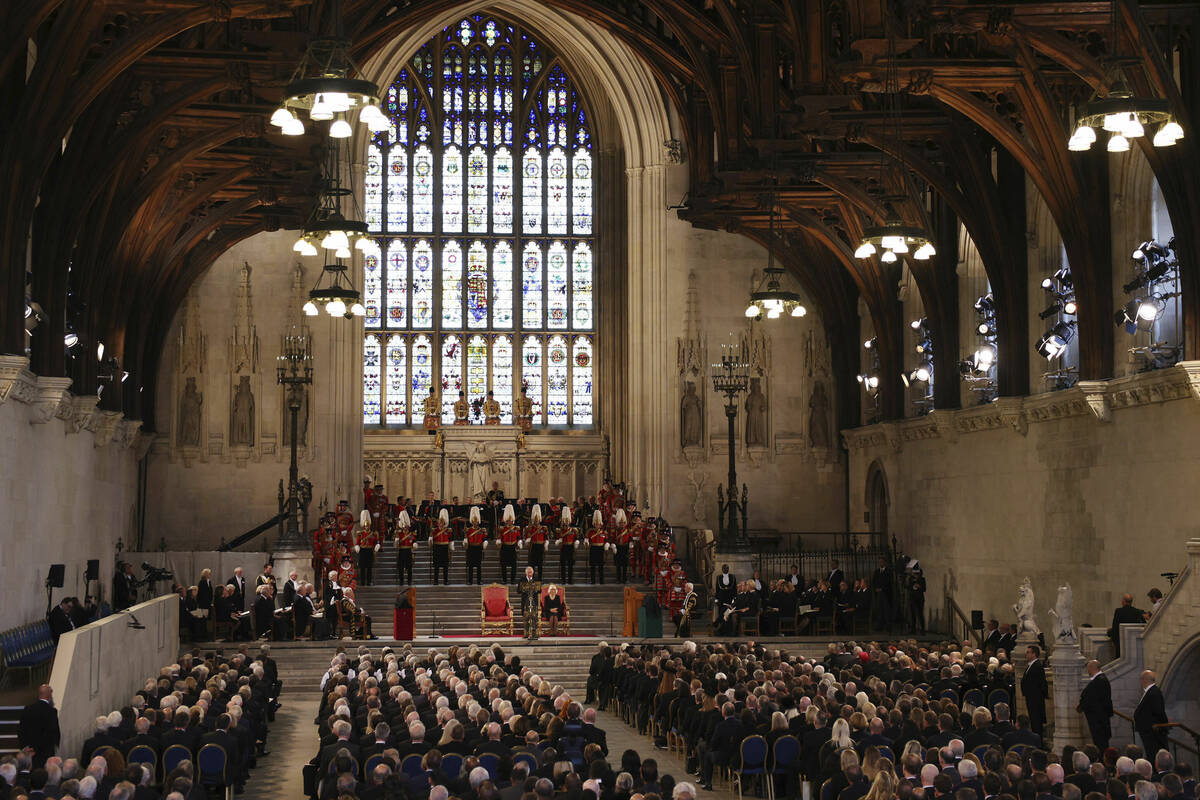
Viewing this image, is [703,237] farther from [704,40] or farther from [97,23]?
[97,23]

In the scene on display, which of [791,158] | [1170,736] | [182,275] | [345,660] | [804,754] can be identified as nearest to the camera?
[804,754]

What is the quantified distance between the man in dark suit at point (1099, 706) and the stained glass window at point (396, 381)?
86.5ft

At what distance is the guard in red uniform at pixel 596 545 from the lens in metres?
33.7

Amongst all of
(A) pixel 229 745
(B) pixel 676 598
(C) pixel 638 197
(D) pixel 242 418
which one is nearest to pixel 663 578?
(B) pixel 676 598

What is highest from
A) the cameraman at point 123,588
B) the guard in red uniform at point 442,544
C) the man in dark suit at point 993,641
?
the guard in red uniform at point 442,544

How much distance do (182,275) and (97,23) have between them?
16.4 m

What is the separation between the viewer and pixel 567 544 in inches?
1326

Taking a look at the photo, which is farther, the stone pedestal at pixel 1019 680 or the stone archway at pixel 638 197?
the stone archway at pixel 638 197

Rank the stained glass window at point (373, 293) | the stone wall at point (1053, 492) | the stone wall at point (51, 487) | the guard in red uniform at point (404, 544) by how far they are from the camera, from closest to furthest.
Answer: the stone wall at point (1053, 492), the stone wall at point (51, 487), the guard in red uniform at point (404, 544), the stained glass window at point (373, 293)

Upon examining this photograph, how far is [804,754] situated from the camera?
16.6m

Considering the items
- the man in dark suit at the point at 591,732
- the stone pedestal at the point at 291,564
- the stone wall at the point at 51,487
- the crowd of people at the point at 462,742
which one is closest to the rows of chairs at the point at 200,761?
the crowd of people at the point at 462,742

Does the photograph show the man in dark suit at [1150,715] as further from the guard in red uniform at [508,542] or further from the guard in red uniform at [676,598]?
the guard in red uniform at [508,542]

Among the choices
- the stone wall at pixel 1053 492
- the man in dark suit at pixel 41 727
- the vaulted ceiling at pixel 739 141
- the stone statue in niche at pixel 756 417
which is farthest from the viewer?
the stone statue in niche at pixel 756 417

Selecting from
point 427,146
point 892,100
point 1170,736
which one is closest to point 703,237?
point 427,146
